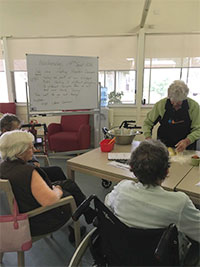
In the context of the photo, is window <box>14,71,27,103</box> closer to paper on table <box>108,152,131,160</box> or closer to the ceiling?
the ceiling

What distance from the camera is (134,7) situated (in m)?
3.86

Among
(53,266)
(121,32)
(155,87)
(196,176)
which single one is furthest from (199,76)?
(53,266)

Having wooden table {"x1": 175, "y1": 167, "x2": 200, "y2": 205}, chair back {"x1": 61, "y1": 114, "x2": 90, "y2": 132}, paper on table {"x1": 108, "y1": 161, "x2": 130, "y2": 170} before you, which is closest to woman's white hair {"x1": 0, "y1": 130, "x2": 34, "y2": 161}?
paper on table {"x1": 108, "y1": 161, "x2": 130, "y2": 170}

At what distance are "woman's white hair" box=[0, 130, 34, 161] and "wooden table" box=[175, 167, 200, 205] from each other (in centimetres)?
96

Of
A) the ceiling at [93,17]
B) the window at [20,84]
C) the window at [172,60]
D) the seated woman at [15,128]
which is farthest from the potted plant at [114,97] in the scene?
the seated woman at [15,128]

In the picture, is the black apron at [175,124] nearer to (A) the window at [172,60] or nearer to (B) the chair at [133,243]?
(B) the chair at [133,243]

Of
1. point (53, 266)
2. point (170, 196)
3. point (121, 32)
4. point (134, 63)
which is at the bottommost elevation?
point (53, 266)

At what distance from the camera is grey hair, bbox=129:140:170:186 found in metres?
0.90

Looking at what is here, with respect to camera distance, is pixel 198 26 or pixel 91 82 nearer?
pixel 91 82

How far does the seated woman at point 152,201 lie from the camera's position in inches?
32.6

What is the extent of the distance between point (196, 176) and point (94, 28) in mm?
3666

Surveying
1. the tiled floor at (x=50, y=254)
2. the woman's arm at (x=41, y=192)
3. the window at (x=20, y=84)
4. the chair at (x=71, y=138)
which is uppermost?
the window at (x=20, y=84)

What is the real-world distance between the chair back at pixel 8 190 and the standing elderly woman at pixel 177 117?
1.44 meters

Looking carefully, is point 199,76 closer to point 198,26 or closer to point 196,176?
point 198,26
